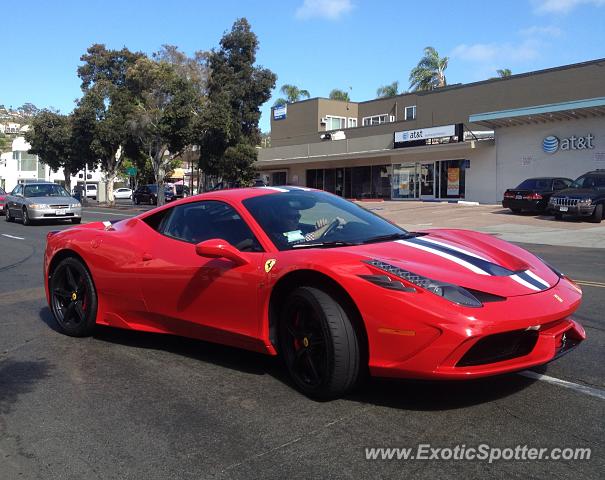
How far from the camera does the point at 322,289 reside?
371 centimetres

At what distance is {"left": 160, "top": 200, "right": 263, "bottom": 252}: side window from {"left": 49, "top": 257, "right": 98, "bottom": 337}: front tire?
1.01 metres

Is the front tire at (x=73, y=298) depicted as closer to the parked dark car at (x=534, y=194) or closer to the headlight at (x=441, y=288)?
the headlight at (x=441, y=288)

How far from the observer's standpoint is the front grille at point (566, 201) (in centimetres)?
2014

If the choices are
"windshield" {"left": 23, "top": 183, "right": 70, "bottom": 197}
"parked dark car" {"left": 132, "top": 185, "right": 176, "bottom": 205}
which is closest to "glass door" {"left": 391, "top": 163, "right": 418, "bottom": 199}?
"parked dark car" {"left": 132, "top": 185, "right": 176, "bottom": 205}

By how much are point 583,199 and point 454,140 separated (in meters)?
11.3

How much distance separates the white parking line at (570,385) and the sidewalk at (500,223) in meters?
11.7

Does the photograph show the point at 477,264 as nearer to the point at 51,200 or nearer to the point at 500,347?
the point at 500,347

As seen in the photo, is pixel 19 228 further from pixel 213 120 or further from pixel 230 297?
pixel 230 297

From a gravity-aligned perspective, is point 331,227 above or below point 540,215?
below

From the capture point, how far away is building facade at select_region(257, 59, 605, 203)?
26.3 meters

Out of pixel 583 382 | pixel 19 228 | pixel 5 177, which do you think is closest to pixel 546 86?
pixel 19 228

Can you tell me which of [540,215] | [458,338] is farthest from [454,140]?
[458,338]

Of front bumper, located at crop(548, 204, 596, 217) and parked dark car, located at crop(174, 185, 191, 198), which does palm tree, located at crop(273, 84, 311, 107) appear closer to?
parked dark car, located at crop(174, 185, 191, 198)

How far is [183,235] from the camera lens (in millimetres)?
4828
